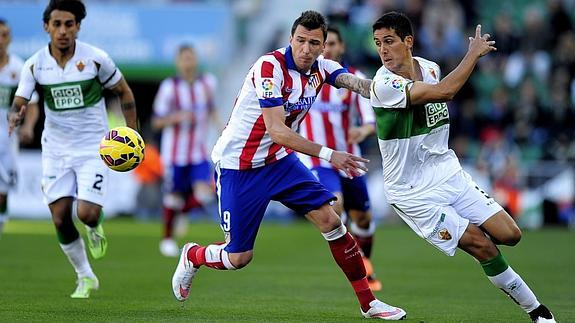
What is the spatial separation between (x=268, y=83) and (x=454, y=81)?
4.89ft

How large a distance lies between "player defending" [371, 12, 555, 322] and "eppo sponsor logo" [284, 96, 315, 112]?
58 centimetres

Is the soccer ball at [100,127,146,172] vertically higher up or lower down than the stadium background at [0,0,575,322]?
higher up

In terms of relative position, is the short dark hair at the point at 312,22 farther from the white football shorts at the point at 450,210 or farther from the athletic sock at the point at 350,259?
the athletic sock at the point at 350,259

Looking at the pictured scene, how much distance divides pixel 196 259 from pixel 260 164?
1.07 meters

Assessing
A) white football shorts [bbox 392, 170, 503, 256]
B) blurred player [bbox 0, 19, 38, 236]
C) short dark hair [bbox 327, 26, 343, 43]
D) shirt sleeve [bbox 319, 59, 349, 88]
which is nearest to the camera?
white football shorts [bbox 392, 170, 503, 256]

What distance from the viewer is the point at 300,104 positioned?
8906 mm

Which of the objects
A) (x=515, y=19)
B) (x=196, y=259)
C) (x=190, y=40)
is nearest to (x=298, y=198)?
(x=196, y=259)

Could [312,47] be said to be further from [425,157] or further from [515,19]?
[515,19]

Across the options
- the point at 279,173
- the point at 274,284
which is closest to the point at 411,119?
the point at 279,173

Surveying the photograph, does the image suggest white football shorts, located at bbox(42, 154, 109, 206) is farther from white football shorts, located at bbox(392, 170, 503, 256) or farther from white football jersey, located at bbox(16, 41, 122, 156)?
white football shorts, located at bbox(392, 170, 503, 256)

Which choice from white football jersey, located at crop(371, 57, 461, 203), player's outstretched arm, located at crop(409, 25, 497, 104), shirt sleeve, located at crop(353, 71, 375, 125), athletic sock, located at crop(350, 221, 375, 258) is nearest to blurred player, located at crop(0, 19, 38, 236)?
shirt sleeve, located at crop(353, 71, 375, 125)

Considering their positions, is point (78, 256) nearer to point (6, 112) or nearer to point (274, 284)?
point (274, 284)

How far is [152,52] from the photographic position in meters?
26.9

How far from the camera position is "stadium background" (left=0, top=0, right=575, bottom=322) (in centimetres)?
1365
